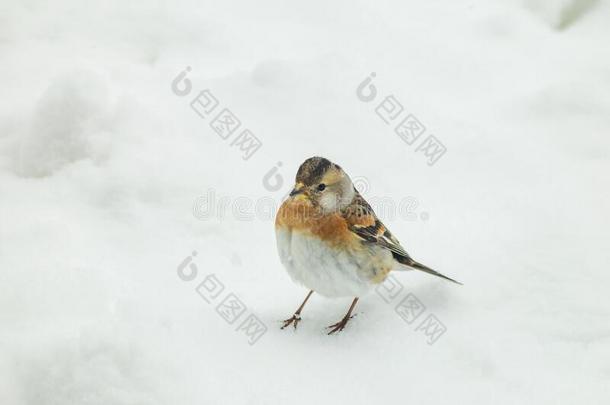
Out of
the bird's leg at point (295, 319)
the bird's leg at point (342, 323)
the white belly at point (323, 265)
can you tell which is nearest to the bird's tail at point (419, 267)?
the white belly at point (323, 265)

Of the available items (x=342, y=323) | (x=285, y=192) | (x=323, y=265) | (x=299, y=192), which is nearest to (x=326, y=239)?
(x=323, y=265)

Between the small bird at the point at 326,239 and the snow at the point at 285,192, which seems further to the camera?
the small bird at the point at 326,239

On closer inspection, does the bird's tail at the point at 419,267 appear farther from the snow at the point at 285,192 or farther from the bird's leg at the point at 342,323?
the bird's leg at the point at 342,323

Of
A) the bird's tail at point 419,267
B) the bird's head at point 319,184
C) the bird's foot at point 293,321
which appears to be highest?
the bird's head at point 319,184

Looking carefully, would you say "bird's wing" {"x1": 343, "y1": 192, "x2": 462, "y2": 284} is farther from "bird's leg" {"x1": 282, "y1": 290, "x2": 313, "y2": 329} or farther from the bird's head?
"bird's leg" {"x1": 282, "y1": 290, "x2": 313, "y2": 329}

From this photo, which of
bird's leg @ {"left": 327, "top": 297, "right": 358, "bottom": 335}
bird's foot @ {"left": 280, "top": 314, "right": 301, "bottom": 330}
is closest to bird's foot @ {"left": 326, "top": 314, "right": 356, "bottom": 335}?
bird's leg @ {"left": 327, "top": 297, "right": 358, "bottom": 335}

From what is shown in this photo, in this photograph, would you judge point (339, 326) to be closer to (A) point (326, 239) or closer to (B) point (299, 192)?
(A) point (326, 239)

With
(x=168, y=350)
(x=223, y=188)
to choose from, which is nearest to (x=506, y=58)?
(x=223, y=188)

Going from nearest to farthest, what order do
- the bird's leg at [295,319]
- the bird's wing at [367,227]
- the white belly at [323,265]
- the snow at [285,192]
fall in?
1. the snow at [285,192]
2. the white belly at [323,265]
3. the bird's wing at [367,227]
4. the bird's leg at [295,319]
